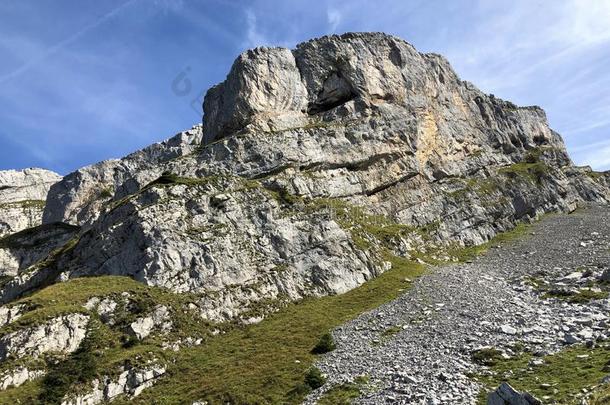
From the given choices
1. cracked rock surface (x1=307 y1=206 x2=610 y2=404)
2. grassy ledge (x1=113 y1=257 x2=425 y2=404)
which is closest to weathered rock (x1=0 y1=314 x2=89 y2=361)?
grassy ledge (x1=113 y1=257 x2=425 y2=404)

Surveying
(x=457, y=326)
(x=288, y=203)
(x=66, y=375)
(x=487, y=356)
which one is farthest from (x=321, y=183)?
(x=487, y=356)

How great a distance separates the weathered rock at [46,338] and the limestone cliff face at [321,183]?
1063 cm

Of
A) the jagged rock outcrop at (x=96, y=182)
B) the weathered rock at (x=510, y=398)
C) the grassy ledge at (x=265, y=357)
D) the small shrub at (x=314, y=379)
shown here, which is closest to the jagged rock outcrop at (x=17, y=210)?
the jagged rock outcrop at (x=96, y=182)

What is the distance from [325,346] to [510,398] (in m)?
20.6

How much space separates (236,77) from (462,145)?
5469 cm

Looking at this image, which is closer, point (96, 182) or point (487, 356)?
point (487, 356)

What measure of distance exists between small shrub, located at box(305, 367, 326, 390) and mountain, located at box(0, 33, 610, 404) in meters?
15.0

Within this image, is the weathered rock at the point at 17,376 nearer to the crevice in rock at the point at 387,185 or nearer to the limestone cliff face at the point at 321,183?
the limestone cliff face at the point at 321,183

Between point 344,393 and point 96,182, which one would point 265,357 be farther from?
point 96,182

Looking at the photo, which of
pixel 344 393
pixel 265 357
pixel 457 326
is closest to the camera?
pixel 344 393

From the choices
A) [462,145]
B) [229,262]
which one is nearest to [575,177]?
[462,145]

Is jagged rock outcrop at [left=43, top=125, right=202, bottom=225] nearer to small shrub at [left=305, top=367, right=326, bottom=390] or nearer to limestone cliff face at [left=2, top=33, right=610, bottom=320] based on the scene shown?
limestone cliff face at [left=2, top=33, right=610, bottom=320]

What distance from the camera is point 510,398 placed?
61.2 ft

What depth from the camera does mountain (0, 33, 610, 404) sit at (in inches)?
1843
